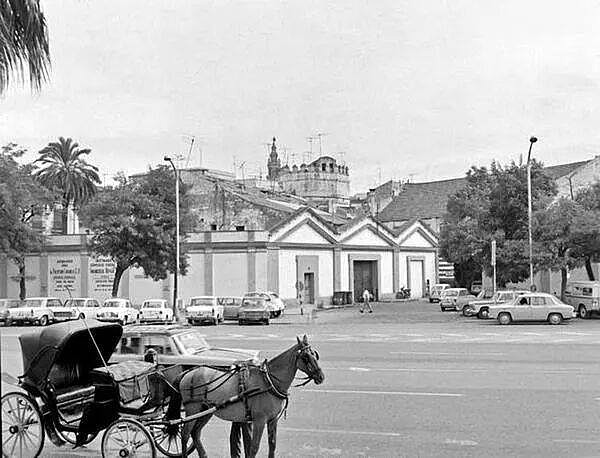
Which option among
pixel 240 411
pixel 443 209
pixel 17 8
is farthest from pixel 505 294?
pixel 443 209

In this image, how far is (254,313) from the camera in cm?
4319

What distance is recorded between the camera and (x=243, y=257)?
55688mm

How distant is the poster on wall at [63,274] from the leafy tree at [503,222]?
81.8 feet

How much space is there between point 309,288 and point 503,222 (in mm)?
16017

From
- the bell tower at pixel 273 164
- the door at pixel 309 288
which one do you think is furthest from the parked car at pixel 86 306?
the bell tower at pixel 273 164

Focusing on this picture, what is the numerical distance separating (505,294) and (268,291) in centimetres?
1761

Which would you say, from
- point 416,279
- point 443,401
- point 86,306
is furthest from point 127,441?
point 416,279

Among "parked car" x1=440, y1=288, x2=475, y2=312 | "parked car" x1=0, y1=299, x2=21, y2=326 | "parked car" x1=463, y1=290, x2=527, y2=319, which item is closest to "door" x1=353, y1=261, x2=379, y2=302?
"parked car" x1=440, y1=288, x2=475, y2=312

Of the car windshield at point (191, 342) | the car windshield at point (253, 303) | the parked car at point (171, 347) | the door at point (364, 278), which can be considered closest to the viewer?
the parked car at point (171, 347)

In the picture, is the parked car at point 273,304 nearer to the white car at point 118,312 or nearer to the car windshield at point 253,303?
the car windshield at point 253,303

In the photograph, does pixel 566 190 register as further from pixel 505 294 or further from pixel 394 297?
pixel 505 294

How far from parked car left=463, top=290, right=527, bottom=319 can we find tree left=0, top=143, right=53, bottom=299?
2555cm

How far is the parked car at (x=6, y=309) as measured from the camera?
47.2 meters

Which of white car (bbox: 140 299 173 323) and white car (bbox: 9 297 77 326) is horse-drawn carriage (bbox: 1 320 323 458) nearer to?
white car (bbox: 140 299 173 323)
